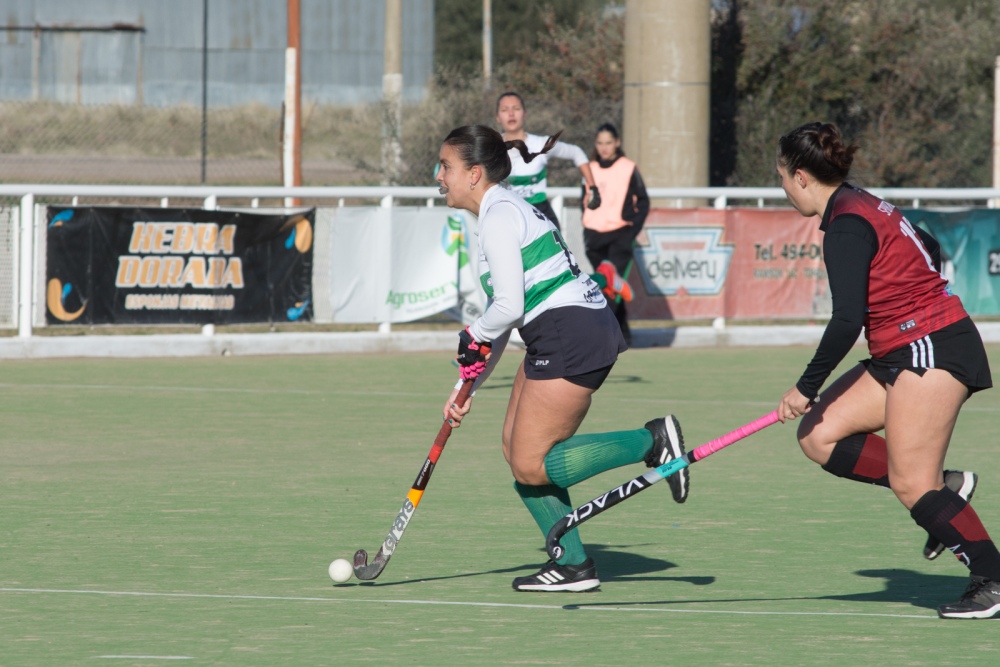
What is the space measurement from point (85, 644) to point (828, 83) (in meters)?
20.8

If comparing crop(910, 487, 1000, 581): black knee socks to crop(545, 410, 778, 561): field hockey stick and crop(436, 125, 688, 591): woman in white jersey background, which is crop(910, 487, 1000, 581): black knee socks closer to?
crop(545, 410, 778, 561): field hockey stick

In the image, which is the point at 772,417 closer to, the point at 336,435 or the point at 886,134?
the point at 336,435

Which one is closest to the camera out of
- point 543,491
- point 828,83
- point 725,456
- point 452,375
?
point 543,491

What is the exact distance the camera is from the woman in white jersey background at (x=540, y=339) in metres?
5.73

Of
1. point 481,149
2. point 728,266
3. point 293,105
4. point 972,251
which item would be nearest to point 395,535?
point 481,149

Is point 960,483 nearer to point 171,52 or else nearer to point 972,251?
point 972,251

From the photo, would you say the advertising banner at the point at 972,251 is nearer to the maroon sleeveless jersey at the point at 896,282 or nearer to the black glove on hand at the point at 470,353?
the maroon sleeveless jersey at the point at 896,282

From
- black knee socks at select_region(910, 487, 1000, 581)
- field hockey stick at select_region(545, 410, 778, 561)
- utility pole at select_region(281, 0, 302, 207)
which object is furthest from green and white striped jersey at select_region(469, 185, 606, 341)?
utility pole at select_region(281, 0, 302, 207)

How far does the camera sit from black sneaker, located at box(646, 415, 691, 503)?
5.98 meters

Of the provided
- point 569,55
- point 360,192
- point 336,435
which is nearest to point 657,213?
point 360,192

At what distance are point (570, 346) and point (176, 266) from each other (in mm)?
8849

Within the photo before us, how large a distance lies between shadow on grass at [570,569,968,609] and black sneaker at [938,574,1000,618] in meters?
0.25

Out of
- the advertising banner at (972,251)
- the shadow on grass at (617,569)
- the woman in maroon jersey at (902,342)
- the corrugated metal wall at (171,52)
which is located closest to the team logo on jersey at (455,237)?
the advertising banner at (972,251)

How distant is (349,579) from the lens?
20.1ft
